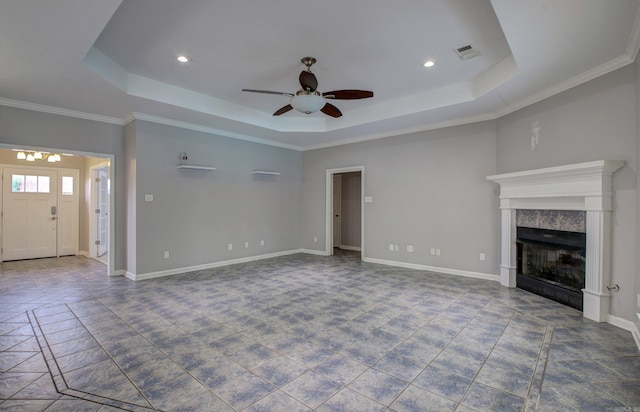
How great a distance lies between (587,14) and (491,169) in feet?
9.37

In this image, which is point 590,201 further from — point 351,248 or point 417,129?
point 351,248

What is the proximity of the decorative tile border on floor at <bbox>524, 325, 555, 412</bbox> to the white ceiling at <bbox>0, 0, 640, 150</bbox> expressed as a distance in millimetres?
2863

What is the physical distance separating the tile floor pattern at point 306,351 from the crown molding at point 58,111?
8.99ft

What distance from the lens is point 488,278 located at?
506 cm

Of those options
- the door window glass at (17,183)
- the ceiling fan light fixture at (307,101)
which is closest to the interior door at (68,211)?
the door window glass at (17,183)

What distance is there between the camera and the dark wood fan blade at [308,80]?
3.36 meters

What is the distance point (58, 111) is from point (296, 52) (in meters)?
4.07

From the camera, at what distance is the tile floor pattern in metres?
1.98

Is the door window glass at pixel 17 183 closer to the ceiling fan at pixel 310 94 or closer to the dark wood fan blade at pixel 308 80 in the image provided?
the ceiling fan at pixel 310 94

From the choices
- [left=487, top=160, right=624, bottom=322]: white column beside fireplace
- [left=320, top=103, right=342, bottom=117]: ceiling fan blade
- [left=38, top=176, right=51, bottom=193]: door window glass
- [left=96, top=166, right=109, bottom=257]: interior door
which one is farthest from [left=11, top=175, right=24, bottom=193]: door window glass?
[left=487, top=160, right=624, bottom=322]: white column beside fireplace

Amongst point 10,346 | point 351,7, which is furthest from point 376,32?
point 10,346

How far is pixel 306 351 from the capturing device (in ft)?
8.57

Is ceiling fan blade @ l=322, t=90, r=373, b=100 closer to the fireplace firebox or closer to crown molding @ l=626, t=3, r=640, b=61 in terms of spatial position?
crown molding @ l=626, t=3, r=640, b=61

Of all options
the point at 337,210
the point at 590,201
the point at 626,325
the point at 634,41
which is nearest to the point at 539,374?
the point at 626,325
